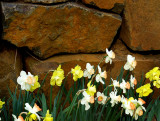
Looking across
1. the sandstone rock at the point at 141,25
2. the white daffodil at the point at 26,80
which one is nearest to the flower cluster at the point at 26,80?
the white daffodil at the point at 26,80

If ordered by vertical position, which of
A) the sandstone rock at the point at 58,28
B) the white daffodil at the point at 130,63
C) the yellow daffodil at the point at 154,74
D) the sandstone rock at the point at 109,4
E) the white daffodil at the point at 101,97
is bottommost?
the white daffodil at the point at 101,97

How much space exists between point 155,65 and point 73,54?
590 mm

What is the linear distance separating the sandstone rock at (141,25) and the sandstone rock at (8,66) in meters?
0.73

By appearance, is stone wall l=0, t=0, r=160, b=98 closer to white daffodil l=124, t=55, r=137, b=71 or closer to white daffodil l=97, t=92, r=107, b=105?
white daffodil l=124, t=55, r=137, b=71

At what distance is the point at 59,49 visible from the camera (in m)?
1.62

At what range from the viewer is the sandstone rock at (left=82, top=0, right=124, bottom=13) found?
61.9 inches

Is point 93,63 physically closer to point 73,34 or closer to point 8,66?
point 73,34

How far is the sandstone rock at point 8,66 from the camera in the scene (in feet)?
5.04

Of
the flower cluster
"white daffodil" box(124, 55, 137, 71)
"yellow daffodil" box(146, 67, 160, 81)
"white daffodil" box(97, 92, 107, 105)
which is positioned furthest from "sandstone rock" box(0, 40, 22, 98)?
"yellow daffodil" box(146, 67, 160, 81)

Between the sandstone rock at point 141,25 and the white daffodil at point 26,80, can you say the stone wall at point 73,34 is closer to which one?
the sandstone rock at point 141,25

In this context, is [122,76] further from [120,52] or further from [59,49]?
[59,49]

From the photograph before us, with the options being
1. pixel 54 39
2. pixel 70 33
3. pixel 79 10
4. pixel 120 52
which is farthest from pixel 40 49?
pixel 120 52

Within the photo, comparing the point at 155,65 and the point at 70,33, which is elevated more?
the point at 70,33

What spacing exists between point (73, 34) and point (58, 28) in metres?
0.10
